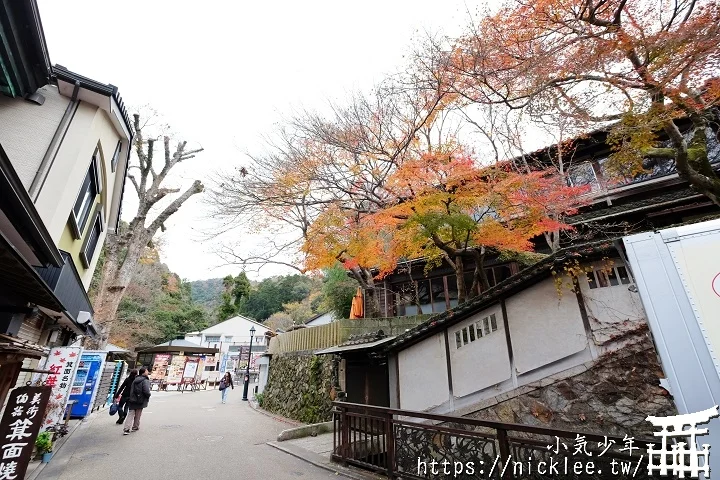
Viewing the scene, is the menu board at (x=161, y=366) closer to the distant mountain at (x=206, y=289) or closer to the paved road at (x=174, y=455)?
the paved road at (x=174, y=455)

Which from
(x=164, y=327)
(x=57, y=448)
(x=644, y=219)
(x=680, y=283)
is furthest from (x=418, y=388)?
(x=164, y=327)

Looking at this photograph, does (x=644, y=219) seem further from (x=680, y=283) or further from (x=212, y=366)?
(x=212, y=366)

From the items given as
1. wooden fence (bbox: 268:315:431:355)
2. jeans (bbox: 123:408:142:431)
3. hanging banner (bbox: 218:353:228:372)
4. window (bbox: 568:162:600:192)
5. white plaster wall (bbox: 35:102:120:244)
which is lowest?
jeans (bbox: 123:408:142:431)

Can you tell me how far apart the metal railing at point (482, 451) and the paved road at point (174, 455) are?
1.19 m

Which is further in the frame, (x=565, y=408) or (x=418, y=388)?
(x=418, y=388)

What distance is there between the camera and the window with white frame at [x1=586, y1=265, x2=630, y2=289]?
6383mm

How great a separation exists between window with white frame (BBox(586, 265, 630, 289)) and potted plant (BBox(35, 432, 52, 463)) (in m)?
12.4

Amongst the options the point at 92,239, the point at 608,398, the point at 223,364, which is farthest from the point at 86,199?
the point at 223,364

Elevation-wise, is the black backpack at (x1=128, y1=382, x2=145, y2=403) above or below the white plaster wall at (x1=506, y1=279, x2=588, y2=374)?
below

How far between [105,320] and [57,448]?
5.60 metres

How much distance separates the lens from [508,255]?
1341 cm

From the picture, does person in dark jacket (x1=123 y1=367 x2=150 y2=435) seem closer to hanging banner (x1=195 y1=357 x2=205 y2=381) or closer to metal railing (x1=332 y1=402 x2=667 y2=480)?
metal railing (x1=332 y1=402 x2=667 y2=480)

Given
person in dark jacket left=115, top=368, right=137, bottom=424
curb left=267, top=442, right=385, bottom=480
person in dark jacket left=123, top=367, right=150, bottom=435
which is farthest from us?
person in dark jacket left=115, top=368, right=137, bottom=424

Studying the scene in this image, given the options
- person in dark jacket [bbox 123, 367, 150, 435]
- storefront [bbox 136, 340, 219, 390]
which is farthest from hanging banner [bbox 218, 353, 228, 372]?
person in dark jacket [bbox 123, 367, 150, 435]
